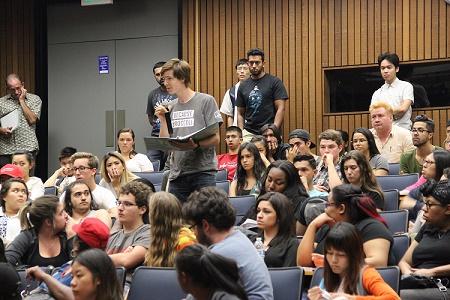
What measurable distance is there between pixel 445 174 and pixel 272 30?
16.6 feet

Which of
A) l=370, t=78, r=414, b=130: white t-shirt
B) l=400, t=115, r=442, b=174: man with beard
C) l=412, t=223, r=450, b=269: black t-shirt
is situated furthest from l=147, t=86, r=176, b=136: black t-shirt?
l=412, t=223, r=450, b=269: black t-shirt

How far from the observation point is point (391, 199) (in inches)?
260

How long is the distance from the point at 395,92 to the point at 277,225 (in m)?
4.12

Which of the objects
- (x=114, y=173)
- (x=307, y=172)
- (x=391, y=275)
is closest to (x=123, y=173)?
(x=114, y=173)

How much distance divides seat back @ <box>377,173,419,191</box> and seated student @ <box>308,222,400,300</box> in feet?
10.0

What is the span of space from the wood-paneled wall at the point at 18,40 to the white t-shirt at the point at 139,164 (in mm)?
3291

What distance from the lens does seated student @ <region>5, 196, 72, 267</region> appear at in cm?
576

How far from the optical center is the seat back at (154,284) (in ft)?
15.6

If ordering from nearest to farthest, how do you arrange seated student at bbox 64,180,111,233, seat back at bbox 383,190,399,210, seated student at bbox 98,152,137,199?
seat back at bbox 383,190,399,210, seated student at bbox 64,180,111,233, seated student at bbox 98,152,137,199

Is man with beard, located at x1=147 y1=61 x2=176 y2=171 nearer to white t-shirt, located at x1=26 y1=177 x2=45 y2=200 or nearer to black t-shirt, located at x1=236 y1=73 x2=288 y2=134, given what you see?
black t-shirt, located at x1=236 y1=73 x2=288 y2=134

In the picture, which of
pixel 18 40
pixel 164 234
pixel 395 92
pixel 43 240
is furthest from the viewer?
pixel 18 40

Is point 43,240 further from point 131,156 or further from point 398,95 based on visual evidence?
point 398,95

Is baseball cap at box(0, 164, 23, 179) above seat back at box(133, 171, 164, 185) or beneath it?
above

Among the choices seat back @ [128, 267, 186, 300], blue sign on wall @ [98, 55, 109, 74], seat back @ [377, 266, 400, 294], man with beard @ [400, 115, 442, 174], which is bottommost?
seat back @ [128, 267, 186, 300]
